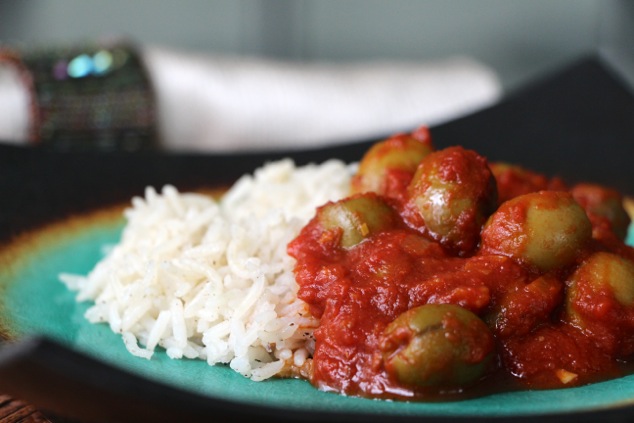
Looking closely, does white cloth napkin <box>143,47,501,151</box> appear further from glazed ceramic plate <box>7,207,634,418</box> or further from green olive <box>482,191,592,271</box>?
green olive <box>482,191,592,271</box>

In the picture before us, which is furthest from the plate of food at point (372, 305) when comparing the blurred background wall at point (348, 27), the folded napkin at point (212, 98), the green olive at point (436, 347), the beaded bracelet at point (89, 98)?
the blurred background wall at point (348, 27)

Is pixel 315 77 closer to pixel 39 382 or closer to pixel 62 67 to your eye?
pixel 62 67

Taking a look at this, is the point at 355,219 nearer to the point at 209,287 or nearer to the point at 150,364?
the point at 209,287

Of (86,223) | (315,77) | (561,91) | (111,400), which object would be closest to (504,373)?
(111,400)

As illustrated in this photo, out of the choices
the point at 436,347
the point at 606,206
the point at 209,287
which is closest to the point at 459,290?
the point at 436,347

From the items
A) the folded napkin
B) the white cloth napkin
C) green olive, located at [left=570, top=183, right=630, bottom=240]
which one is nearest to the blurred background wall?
the folded napkin

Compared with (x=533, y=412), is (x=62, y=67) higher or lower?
lower
